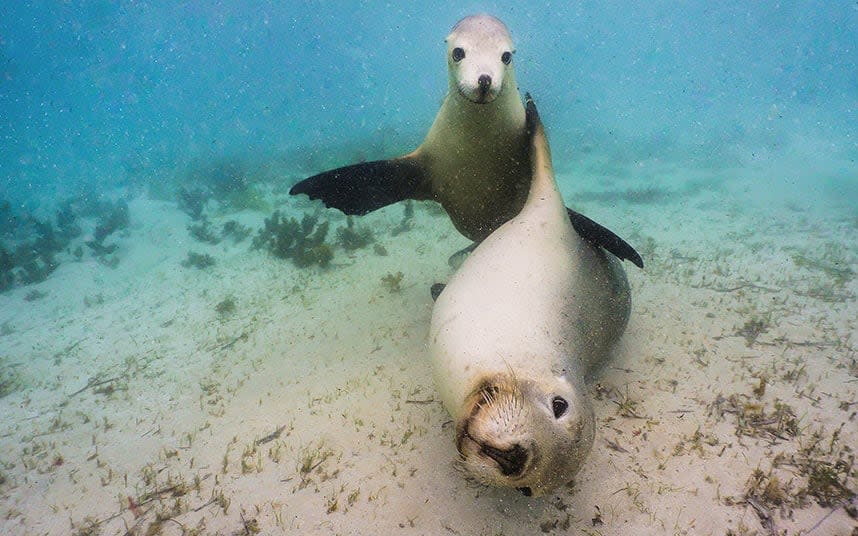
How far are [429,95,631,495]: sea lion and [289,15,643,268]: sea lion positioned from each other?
0.37 meters

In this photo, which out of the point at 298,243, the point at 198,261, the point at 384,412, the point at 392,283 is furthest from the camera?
the point at 198,261

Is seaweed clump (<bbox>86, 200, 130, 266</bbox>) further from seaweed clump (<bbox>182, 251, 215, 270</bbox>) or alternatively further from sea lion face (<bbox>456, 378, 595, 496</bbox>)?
sea lion face (<bbox>456, 378, 595, 496</bbox>)

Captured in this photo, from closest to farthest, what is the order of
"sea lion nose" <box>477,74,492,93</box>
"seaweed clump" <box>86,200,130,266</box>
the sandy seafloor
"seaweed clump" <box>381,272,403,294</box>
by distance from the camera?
the sandy seafloor → "sea lion nose" <box>477,74,492,93</box> → "seaweed clump" <box>381,272,403,294</box> → "seaweed clump" <box>86,200,130,266</box>

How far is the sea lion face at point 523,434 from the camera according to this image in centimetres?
141

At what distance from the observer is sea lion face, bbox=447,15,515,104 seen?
8.81 feet

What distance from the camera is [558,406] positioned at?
1607 mm

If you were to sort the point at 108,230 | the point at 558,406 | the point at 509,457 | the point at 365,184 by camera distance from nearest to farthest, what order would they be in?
the point at 509,457, the point at 558,406, the point at 365,184, the point at 108,230

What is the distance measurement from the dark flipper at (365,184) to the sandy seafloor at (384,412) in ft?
4.27

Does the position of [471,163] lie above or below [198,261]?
above

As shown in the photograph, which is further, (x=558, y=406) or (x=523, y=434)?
(x=558, y=406)

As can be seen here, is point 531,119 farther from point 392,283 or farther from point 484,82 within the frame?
point 392,283

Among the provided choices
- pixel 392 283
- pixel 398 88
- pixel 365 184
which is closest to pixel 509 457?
pixel 365 184

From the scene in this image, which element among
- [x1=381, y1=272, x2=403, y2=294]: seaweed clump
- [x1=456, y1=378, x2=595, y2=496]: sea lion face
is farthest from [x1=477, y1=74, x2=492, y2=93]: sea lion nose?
[x1=381, y1=272, x2=403, y2=294]: seaweed clump

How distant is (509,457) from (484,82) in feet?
6.79
